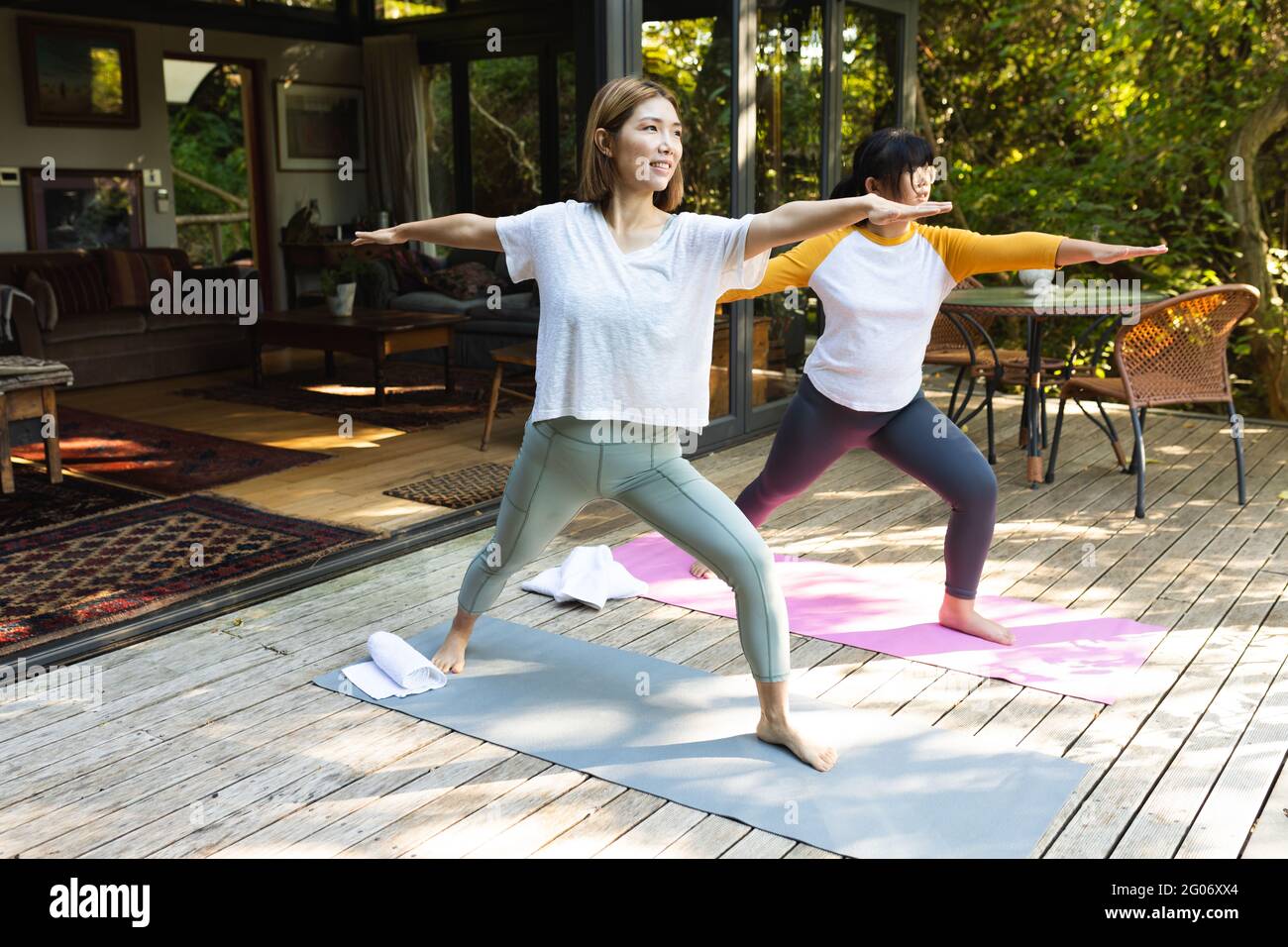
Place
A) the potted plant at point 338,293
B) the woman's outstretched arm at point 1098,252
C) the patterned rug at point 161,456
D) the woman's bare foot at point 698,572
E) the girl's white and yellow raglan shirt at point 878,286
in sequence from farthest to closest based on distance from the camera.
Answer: the potted plant at point 338,293 < the patterned rug at point 161,456 < the woman's bare foot at point 698,572 < the girl's white and yellow raglan shirt at point 878,286 < the woman's outstretched arm at point 1098,252

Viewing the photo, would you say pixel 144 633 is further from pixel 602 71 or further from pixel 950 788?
pixel 602 71

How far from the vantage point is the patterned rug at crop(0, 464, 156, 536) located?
4715 millimetres

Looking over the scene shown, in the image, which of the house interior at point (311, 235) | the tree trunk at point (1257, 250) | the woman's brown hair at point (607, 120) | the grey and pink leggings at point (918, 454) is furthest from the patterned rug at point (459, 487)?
the tree trunk at point (1257, 250)

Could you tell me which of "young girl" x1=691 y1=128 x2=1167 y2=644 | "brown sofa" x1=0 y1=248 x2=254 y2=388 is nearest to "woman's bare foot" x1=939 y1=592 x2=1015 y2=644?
"young girl" x1=691 y1=128 x2=1167 y2=644

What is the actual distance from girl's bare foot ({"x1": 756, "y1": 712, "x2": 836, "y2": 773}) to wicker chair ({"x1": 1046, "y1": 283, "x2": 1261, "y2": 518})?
2599 millimetres

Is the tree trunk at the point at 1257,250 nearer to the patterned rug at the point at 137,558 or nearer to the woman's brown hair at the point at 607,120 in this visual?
the patterned rug at the point at 137,558

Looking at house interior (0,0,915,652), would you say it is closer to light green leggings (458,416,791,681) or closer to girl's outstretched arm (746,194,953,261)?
light green leggings (458,416,791,681)

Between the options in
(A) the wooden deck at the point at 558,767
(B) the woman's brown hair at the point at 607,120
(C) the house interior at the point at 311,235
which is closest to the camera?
(A) the wooden deck at the point at 558,767

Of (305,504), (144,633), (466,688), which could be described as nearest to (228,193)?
(305,504)

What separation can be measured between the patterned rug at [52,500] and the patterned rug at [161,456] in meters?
0.14

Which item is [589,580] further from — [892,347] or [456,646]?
[892,347]

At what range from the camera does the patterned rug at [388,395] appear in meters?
6.96
